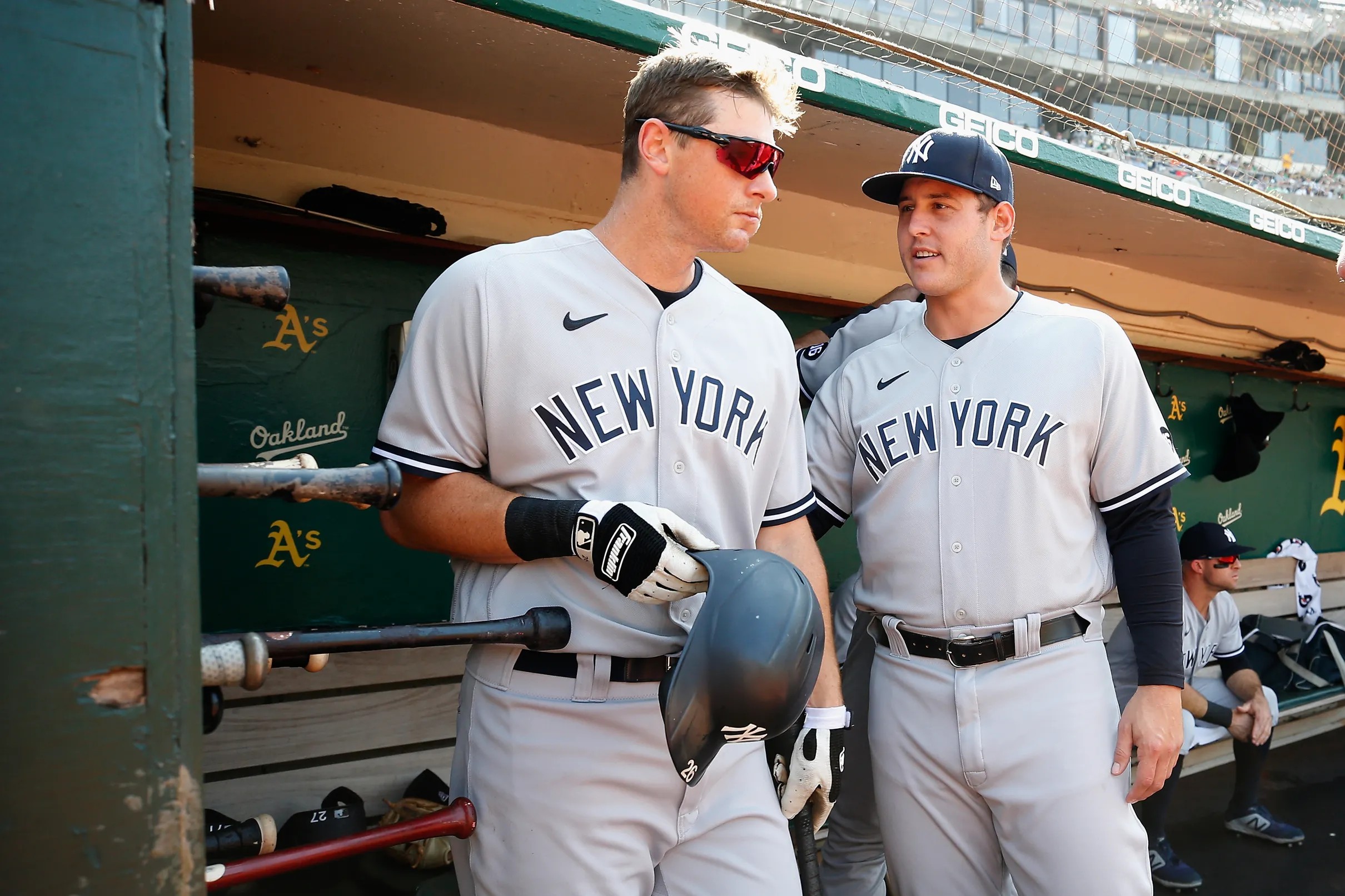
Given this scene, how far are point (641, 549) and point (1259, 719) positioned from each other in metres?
4.31

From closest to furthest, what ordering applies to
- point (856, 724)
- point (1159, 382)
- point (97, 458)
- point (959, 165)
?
1. point (97, 458)
2. point (959, 165)
3. point (856, 724)
4. point (1159, 382)

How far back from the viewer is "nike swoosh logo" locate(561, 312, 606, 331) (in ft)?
5.52

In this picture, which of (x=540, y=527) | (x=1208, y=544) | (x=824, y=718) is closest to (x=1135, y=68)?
(x=1208, y=544)

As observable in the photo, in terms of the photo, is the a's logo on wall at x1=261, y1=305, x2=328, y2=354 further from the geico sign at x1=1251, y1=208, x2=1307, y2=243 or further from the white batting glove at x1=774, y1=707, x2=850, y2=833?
the geico sign at x1=1251, y1=208, x2=1307, y2=243

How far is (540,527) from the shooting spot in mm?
1536

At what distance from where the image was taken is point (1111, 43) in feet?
17.3

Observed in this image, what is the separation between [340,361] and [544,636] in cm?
180

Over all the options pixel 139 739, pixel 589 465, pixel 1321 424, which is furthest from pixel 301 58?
pixel 1321 424

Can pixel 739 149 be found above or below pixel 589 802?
above

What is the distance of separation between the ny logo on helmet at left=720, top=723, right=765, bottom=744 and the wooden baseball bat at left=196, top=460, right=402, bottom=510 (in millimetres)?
543

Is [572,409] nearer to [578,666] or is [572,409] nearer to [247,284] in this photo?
[578,666]

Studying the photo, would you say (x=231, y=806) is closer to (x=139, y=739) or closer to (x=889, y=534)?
(x=889, y=534)

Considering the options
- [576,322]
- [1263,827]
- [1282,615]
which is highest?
[576,322]

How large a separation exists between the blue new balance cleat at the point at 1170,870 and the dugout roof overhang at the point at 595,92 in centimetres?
245
